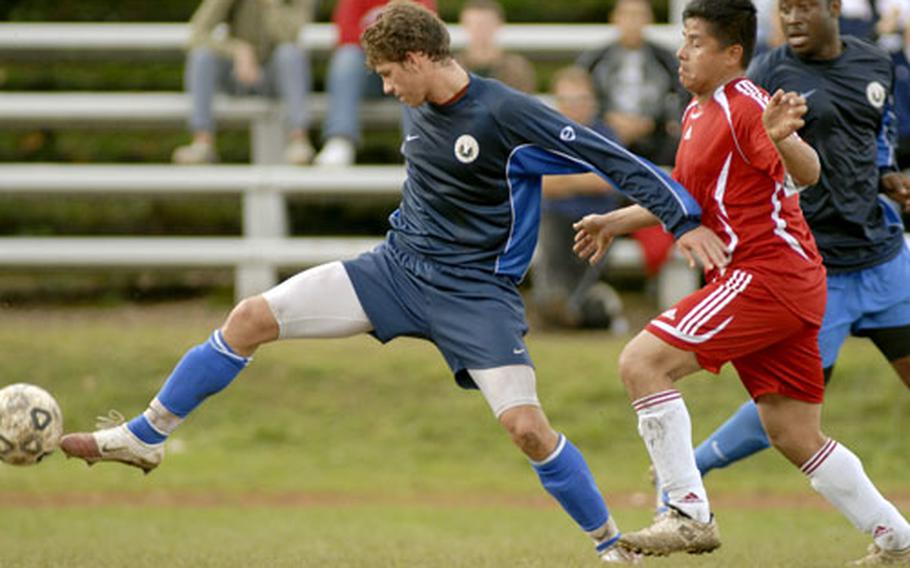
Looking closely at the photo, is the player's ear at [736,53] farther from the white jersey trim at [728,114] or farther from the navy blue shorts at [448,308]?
the navy blue shorts at [448,308]

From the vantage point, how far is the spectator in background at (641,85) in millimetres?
13578

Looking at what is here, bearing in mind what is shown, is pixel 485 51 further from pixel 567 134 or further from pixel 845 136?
pixel 567 134

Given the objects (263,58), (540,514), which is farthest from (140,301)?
(540,514)

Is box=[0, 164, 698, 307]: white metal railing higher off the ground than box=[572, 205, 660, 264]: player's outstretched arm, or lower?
lower

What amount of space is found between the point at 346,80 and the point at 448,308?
7.12 metres

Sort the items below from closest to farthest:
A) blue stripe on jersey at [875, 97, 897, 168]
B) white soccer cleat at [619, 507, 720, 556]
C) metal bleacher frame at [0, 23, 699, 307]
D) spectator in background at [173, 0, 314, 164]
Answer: white soccer cleat at [619, 507, 720, 556]
blue stripe on jersey at [875, 97, 897, 168]
spectator in background at [173, 0, 314, 164]
metal bleacher frame at [0, 23, 699, 307]

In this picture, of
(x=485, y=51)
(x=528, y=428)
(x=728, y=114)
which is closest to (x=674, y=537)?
(x=528, y=428)

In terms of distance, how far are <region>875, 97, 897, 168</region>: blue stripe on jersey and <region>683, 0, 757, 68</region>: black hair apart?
1.34 m

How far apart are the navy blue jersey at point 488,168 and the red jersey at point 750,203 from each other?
0.35 metres

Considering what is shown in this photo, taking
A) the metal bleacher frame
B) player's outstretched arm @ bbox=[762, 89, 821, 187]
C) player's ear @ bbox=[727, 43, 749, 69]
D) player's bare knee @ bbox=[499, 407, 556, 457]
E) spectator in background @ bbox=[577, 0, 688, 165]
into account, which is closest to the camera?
player's outstretched arm @ bbox=[762, 89, 821, 187]

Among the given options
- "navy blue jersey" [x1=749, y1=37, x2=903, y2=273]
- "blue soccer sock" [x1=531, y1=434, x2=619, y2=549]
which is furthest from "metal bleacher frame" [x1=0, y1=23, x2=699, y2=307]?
"blue soccer sock" [x1=531, y1=434, x2=619, y2=549]

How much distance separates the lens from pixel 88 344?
13.7 meters

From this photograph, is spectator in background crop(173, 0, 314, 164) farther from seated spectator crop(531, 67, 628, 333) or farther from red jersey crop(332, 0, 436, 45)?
seated spectator crop(531, 67, 628, 333)

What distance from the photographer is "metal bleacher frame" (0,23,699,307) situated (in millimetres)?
14188
